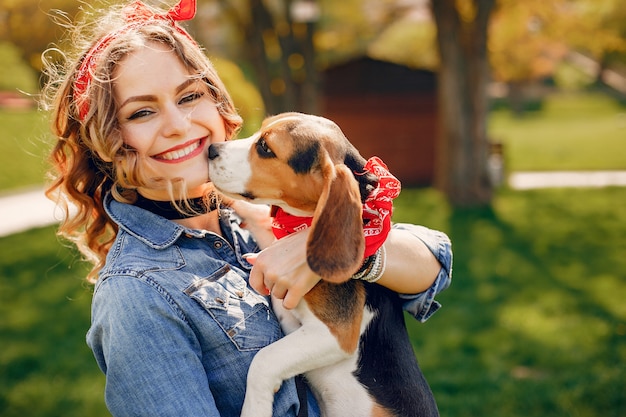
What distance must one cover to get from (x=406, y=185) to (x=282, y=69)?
4672 mm

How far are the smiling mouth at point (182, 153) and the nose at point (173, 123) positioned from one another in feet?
0.25

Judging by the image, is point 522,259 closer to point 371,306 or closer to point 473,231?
point 473,231

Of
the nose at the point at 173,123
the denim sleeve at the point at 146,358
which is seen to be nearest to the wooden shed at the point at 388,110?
the nose at the point at 173,123

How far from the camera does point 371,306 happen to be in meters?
2.56

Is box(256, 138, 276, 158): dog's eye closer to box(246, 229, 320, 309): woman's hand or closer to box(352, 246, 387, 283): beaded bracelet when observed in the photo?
box(246, 229, 320, 309): woman's hand

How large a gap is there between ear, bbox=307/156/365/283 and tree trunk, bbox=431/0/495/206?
10.5 metres

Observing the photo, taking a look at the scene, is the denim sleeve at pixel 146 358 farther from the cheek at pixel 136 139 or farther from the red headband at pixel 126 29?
the red headband at pixel 126 29

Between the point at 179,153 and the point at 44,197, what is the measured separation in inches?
581

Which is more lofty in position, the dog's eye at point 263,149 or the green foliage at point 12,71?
the dog's eye at point 263,149

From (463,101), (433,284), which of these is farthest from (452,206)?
(433,284)

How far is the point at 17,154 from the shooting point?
18234mm

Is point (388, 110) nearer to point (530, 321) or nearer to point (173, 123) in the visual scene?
point (530, 321)

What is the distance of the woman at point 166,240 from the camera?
75.2 inches

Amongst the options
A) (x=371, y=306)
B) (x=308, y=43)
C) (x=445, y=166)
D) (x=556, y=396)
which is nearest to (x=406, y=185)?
(x=445, y=166)
